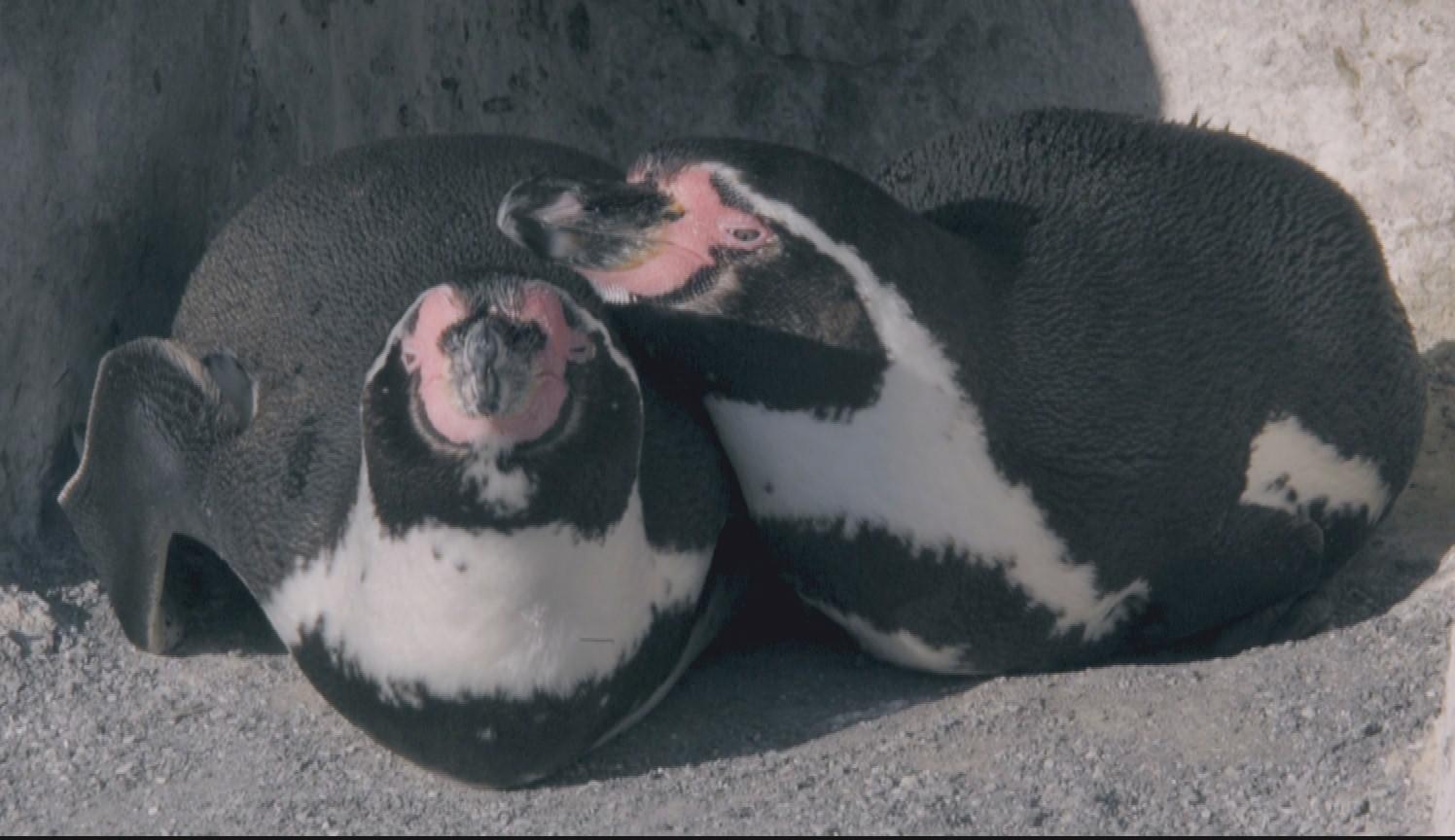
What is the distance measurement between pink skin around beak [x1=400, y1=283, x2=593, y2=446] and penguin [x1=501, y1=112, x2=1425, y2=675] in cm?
29

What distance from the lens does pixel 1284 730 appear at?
234cm

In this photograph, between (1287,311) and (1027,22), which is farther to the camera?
(1027,22)

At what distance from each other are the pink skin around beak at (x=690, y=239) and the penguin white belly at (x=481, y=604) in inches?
11.2

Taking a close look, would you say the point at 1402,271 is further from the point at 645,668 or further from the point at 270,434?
the point at 270,434

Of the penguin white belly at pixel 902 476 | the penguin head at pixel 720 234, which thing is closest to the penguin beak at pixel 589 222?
the penguin head at pixel 720 234

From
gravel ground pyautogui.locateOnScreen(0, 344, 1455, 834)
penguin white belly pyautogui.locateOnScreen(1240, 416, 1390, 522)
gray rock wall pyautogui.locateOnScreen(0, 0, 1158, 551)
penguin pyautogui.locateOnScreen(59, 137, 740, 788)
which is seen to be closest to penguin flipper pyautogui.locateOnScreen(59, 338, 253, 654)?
penguin pyautogui.locateOnScreen(59, 137, 740, 788)

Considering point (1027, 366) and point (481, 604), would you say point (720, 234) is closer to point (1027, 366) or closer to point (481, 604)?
point (1027, 366)

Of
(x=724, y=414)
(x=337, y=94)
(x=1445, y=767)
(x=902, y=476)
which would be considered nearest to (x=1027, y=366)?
(x=902, y=476)

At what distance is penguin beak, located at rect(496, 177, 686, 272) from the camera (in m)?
2.42

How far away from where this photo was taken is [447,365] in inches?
82.5

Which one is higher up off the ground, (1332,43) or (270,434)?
(1332,43)

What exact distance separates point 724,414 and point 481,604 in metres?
0.44

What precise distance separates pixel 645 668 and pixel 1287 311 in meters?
0.99

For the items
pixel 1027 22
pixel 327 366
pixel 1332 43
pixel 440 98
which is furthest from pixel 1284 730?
pixel 440 98
